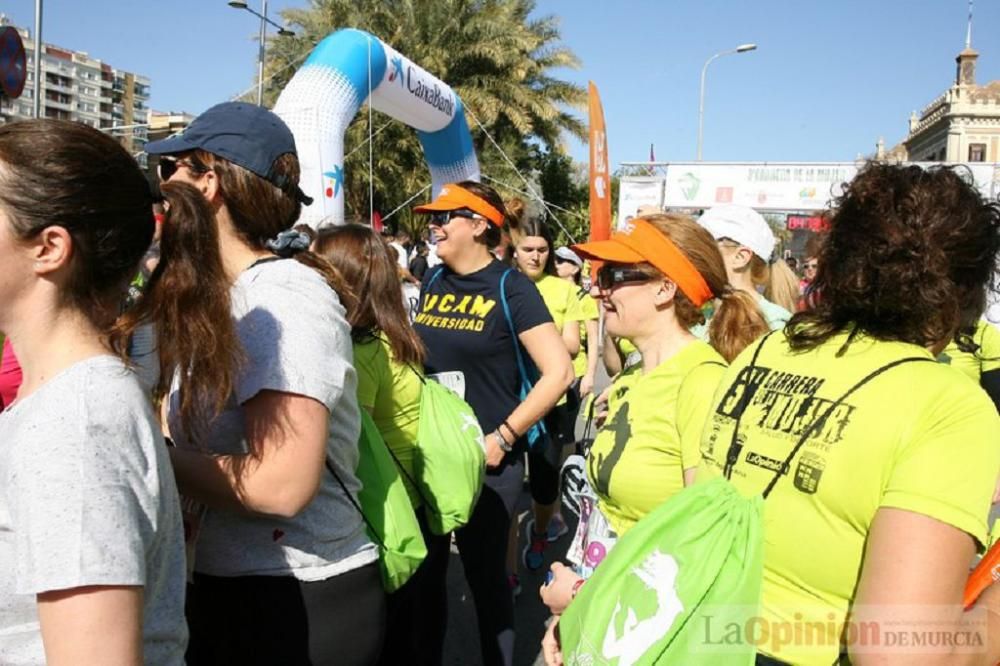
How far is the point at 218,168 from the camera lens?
1.58 metres

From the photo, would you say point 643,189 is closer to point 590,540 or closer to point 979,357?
point 979,357

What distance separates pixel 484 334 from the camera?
311cm

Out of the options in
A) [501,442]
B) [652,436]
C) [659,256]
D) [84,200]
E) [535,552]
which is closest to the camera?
[84,200]

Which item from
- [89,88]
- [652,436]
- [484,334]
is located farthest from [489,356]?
[89,88]

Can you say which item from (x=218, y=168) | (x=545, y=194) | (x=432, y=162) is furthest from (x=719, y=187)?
(x=218, y=168)

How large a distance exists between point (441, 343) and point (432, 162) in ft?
24.3

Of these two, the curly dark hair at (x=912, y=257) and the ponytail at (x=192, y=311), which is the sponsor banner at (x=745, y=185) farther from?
the ponytail at (x=192, y=311)

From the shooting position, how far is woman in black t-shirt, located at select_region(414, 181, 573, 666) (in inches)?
117

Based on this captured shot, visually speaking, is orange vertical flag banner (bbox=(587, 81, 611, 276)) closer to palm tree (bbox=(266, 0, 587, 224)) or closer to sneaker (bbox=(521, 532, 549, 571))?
sneaker (bbox=(521, 532, 549, 571))

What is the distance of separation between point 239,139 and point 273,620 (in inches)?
38.0

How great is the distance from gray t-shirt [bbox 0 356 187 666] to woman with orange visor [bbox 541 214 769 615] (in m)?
1.23

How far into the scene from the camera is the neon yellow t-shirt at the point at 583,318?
16.5ft

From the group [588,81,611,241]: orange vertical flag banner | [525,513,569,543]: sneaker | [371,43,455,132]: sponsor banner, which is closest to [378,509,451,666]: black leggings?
[525,513,569,543]: sneaker

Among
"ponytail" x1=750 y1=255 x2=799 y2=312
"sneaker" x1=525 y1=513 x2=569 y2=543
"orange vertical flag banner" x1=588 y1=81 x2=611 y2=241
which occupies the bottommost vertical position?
"sneaker" x1=525 y1=513 x2=569 y2=543
